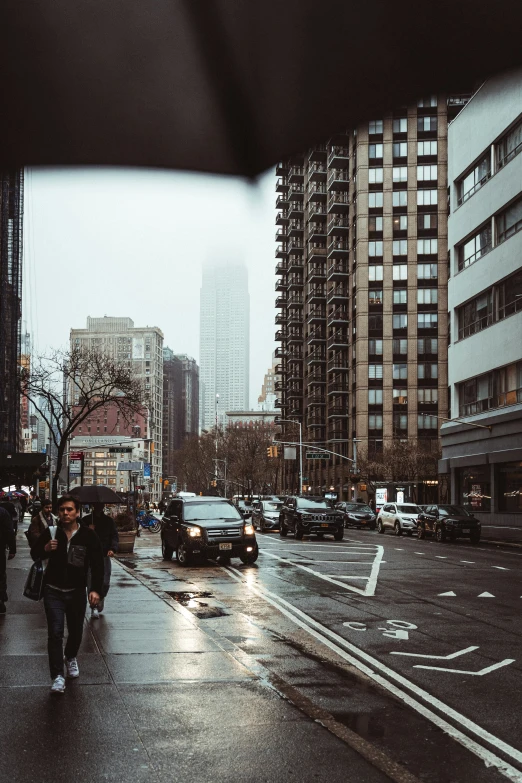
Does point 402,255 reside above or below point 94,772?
above

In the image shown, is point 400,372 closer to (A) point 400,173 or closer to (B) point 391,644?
(A) point 400,173

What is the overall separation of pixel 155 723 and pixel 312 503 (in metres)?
32.9

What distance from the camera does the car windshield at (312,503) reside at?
3847 centimetres

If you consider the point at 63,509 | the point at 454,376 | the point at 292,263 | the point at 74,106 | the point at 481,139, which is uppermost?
the point at 292,263

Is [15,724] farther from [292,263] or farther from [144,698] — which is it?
[292,263]

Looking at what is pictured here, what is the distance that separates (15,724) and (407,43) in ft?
18.0

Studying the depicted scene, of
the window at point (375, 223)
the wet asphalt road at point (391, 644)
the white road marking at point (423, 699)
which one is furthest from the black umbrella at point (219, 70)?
the window at point (375, 223)

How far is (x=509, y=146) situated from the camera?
4366cm

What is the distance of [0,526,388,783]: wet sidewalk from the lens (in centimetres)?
507

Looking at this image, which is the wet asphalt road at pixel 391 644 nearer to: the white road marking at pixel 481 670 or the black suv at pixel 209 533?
the white road marking at pixel 481 670

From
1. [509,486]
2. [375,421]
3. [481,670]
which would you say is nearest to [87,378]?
[509,486]

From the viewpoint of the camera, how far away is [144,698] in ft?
23.7

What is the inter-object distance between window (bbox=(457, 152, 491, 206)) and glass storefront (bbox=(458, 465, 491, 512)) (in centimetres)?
1575

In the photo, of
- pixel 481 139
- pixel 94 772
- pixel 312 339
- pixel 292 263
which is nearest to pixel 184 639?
pixel 94 772
